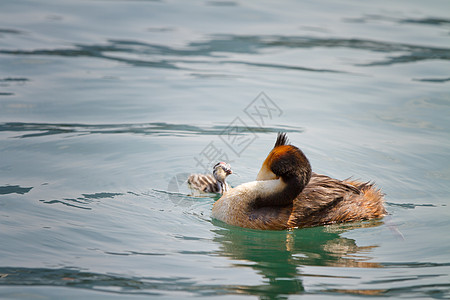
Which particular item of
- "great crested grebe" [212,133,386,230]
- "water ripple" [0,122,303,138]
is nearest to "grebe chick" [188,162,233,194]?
"great crested grebe" [212,133,386,230]

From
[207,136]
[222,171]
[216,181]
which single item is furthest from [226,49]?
[222,171]

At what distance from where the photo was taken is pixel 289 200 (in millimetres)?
7277

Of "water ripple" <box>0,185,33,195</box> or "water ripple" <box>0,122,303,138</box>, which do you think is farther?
"water ripple" <box>0,122,303,138</box>

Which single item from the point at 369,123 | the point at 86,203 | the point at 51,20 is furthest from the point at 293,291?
the point at 51,20

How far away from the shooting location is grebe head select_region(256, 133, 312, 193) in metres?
6.99

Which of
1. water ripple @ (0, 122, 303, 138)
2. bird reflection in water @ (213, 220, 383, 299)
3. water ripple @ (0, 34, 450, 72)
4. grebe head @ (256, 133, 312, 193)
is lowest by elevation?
bird reflection in water @ (213, 220, 383, 299)

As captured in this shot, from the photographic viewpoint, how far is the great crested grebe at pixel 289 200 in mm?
7141

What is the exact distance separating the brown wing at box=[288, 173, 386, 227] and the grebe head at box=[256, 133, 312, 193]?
0.86ft

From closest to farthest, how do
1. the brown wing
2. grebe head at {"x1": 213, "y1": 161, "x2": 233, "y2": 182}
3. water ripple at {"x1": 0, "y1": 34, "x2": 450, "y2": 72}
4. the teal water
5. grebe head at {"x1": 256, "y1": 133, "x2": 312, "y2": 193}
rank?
the teal water < grebe head at {"x1": 256, "y1": 133, "x2": 312, "y2": 193} < the brown wing < grebe head at {"x1": 213, "y1": 161, "x2": 233, "y2": 182} < water ripple at {"x1": 0, "y1": 34, "x2": 450, "y2": 72}

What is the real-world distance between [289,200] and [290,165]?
0.49 meters

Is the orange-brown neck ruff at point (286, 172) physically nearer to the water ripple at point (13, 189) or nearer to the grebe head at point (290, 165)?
the grebe head at point (290, 165)

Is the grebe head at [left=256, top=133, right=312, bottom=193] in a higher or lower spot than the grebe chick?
higher

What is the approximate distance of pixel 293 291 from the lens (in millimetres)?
5742

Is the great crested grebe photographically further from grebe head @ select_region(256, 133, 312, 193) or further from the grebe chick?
the grebe chick
